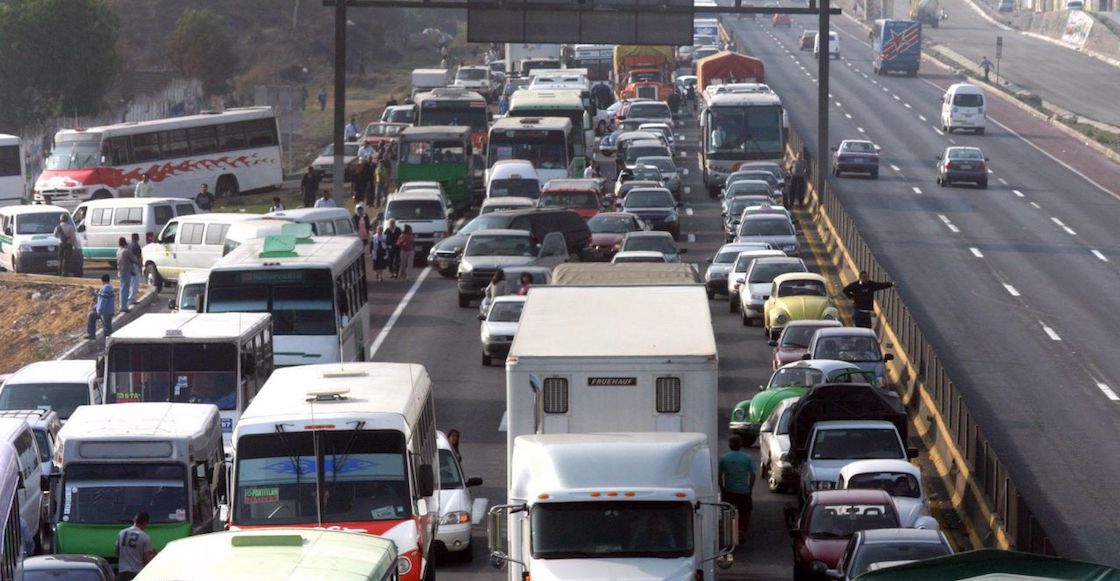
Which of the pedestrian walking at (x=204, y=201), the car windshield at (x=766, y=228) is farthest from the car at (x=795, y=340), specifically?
the pedestrian walking at (x=204, y=201)

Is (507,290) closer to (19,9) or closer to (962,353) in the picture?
(962,353)

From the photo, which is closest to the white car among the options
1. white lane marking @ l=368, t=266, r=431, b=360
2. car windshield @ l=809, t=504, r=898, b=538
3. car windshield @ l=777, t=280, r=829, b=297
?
car windshield @ l=809, t=504, r=898, b=538

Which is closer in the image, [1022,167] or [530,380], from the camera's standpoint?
[530,380]

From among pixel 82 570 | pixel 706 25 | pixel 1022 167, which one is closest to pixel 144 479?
pixel 82 570

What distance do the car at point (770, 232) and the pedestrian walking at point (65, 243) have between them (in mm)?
16250

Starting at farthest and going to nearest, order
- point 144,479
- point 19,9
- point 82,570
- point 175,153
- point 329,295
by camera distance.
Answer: point 19,9, point 175,153, point 329,295, point 144,479, point 82,570

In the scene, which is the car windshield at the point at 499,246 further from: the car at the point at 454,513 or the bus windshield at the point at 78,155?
the bus windshield at the point at 78,155

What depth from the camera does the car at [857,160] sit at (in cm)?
6575

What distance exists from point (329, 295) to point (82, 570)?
41.2ft

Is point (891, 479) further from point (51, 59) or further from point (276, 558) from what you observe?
point (51, 59)

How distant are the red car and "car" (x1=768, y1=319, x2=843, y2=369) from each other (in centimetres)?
1163

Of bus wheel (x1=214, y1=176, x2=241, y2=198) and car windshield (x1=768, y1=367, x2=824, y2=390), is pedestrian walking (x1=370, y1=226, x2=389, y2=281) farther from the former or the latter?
bus wheel (x1=214, y1=176, x2=241, y2=198)

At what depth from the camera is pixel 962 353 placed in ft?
119

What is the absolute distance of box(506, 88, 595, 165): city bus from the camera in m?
65.4
